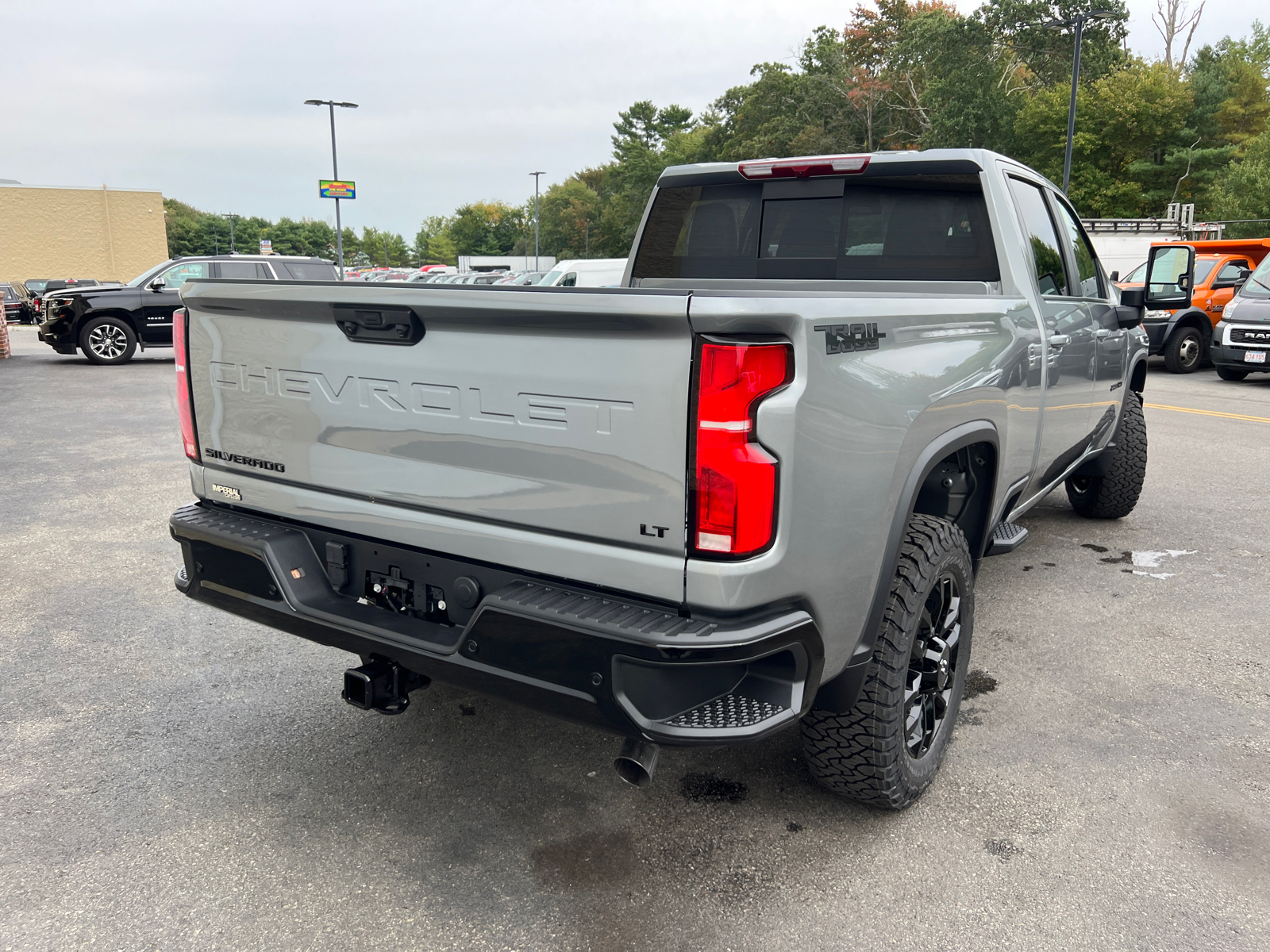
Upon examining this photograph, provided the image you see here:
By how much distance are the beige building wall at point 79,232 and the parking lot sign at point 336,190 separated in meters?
31.9

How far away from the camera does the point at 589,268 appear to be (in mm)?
21766

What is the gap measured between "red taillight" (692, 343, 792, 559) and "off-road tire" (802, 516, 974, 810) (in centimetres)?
72

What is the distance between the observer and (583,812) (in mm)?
2787

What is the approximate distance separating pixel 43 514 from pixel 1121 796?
6607 mm

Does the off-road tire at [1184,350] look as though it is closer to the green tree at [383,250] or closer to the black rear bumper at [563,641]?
the black rear bumper at [563,641]

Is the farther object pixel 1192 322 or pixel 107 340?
pixel 107 340

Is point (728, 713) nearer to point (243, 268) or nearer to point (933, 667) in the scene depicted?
point (933, 667)

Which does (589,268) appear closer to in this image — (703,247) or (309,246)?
(703,247)

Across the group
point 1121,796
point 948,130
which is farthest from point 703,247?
point 948,130

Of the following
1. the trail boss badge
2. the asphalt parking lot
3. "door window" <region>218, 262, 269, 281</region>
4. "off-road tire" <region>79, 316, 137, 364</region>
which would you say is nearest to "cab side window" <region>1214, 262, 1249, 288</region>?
the asphalt parking lot

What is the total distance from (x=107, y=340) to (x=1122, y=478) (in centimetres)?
1676

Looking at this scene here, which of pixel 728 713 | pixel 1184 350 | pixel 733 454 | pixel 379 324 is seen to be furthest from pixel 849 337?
pixel 1184 350

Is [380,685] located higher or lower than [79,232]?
lower

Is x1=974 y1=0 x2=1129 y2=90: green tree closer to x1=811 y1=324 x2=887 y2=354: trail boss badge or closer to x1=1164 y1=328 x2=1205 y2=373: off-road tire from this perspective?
x1=1164 y1=328 x2=1205 y2=373: off-road tire
